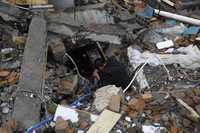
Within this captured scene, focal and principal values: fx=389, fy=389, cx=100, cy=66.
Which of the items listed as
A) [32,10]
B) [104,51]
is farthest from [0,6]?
[104,51]

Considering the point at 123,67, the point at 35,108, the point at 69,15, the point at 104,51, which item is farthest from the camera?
the point at 69,15

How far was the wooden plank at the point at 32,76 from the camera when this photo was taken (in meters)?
4.38

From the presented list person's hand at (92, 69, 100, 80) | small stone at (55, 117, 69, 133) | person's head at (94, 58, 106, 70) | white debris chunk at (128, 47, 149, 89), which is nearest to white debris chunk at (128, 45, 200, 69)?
white debris chunk at (128, 47, 149, 89)

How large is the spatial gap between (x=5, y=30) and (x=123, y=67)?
1.76 meters

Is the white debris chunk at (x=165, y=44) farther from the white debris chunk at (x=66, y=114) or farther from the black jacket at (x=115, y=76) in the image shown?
the white debris chunk at (x=66, y=114)

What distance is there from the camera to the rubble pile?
4414 mm

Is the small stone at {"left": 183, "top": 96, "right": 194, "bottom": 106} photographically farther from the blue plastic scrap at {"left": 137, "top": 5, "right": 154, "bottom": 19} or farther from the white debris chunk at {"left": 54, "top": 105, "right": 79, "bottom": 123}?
the blue plastic scrap at {"left": 137, "top": 5, "right": 154, "bottom": 19}

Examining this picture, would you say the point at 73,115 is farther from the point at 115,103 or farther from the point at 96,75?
the point at 96,75

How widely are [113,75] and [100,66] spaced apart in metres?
0.39

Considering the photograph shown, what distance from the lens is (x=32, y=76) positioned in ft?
15.8

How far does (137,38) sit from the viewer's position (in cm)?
588

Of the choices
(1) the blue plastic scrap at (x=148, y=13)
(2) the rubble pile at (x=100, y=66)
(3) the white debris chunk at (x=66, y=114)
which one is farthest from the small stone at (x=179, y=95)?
(1) the blue plastic scrap at (x=148, y=13)

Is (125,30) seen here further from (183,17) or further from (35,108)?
(35,108)

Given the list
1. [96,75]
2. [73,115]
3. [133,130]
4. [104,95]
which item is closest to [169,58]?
[96,75]
